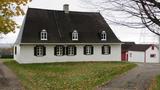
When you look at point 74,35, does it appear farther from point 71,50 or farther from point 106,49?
point 106,49

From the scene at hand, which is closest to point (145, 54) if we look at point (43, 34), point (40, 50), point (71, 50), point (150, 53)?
point (150, 53)

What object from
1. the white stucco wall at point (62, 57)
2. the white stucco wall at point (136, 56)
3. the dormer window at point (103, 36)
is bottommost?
the white stucco wall at point (136, 56)

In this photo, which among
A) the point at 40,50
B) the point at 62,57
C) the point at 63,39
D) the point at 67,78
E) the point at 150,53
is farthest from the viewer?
the point at 150,53

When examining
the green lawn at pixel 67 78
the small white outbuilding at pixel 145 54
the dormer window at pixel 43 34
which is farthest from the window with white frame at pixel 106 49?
the small white outbuilding at pixel 145 54

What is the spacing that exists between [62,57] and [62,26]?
15.8 feet

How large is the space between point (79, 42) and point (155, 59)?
108 ft

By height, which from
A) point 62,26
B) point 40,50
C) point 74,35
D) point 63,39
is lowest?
point 40,50

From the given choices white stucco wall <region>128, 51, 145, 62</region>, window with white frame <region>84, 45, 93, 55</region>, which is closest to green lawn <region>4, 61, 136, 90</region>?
window with white frame <region>84, 45, 93, 55</region>

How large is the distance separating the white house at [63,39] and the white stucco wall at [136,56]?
25820 mm

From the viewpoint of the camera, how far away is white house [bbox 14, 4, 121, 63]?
4472 centimetres

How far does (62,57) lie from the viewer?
46.2 m

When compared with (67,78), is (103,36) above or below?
above

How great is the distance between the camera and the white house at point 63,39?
1761 inches

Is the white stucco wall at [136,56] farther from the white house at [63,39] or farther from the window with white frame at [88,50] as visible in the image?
the window with white frame at [88,50]
